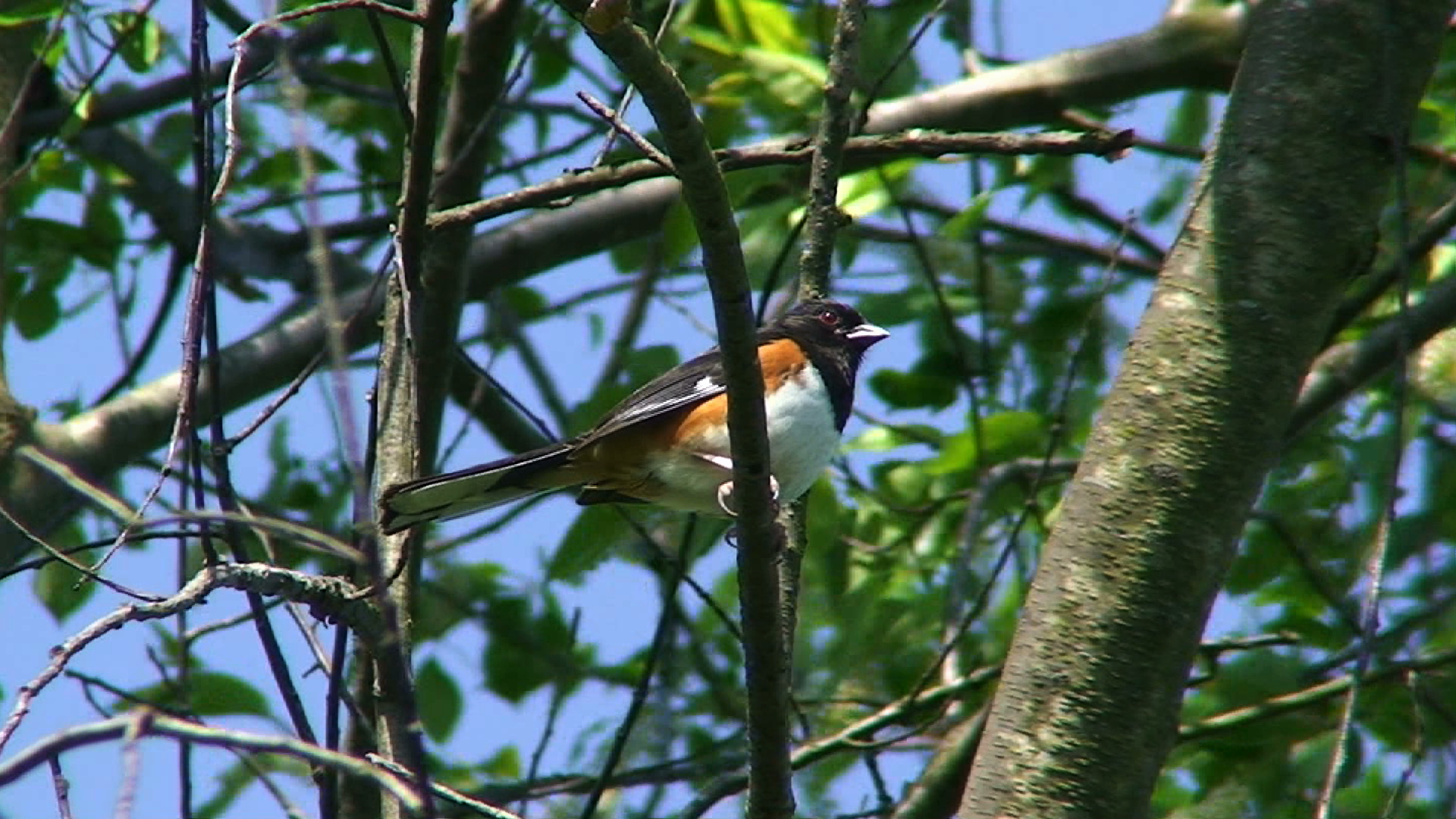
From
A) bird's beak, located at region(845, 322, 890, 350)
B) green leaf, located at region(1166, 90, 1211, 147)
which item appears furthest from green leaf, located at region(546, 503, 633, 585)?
green leaf, located at region(1166, 90, 1211, 147)

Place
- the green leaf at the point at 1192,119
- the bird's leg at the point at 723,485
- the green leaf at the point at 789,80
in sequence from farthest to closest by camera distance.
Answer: the green leaf at the point at 1192,119 < the green leaf at the point at 789,80 < the bird's leg at the point at 723,485

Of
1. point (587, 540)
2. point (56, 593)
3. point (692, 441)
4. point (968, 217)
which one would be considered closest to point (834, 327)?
point (968, 217)

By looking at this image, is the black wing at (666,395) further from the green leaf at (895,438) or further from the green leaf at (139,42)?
the green leaf at (139,42)

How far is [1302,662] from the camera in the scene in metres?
4.28

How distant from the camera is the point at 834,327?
176 inches

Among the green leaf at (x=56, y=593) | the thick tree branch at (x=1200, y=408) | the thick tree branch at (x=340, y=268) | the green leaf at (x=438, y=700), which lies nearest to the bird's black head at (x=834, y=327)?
the thick tree branch at (x=340, y=268)

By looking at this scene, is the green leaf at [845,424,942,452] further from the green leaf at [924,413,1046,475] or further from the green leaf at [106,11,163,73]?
the green leaf at [106,11,163,73]

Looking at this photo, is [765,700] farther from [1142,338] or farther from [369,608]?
[1142,338]

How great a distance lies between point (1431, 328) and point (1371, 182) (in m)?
1.16

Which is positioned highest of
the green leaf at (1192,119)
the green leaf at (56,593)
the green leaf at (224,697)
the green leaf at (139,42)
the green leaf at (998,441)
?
the green leaf at (1192,119)

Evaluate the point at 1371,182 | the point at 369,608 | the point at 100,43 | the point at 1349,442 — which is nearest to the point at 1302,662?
the point at 1349,442

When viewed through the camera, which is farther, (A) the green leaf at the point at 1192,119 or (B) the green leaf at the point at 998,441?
(A) the green leaf at the point at 1192,119

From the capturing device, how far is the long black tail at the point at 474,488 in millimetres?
3135

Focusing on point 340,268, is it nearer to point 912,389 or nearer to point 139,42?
point 139,42
